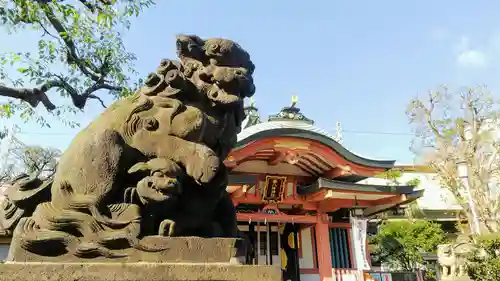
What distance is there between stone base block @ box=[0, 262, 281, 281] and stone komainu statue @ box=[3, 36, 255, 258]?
0.37 feet

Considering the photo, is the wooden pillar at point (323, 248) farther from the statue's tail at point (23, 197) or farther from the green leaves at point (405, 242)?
the statue's tail at point (23, 197)

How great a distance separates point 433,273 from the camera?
15.4 meters

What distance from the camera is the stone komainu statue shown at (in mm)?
2100

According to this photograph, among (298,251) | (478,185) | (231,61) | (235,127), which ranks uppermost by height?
(478,185)

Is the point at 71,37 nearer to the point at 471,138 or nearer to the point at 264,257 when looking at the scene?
the point at 264,257

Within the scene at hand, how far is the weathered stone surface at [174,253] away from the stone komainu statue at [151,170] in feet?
0.10

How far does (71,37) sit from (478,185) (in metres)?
15.3

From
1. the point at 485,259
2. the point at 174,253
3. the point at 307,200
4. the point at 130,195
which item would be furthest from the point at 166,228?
the point at 485,259

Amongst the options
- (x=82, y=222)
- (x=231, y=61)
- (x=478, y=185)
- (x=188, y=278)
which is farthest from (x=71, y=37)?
(x=478, y=185)

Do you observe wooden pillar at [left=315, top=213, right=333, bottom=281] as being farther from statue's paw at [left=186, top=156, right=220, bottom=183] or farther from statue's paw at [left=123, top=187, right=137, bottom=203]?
statue's paw at [left=123, top=187, right=137, bottom=203]

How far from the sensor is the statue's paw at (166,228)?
2158 mm

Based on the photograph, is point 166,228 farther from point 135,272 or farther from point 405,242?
point 405,242

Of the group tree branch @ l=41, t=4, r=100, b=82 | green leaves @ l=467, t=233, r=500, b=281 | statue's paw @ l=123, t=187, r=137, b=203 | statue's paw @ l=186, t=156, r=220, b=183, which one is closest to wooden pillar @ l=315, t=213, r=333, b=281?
green leaves @ l=467, t=233, r=500, b=281

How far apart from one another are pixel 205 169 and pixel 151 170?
313 millimetres
